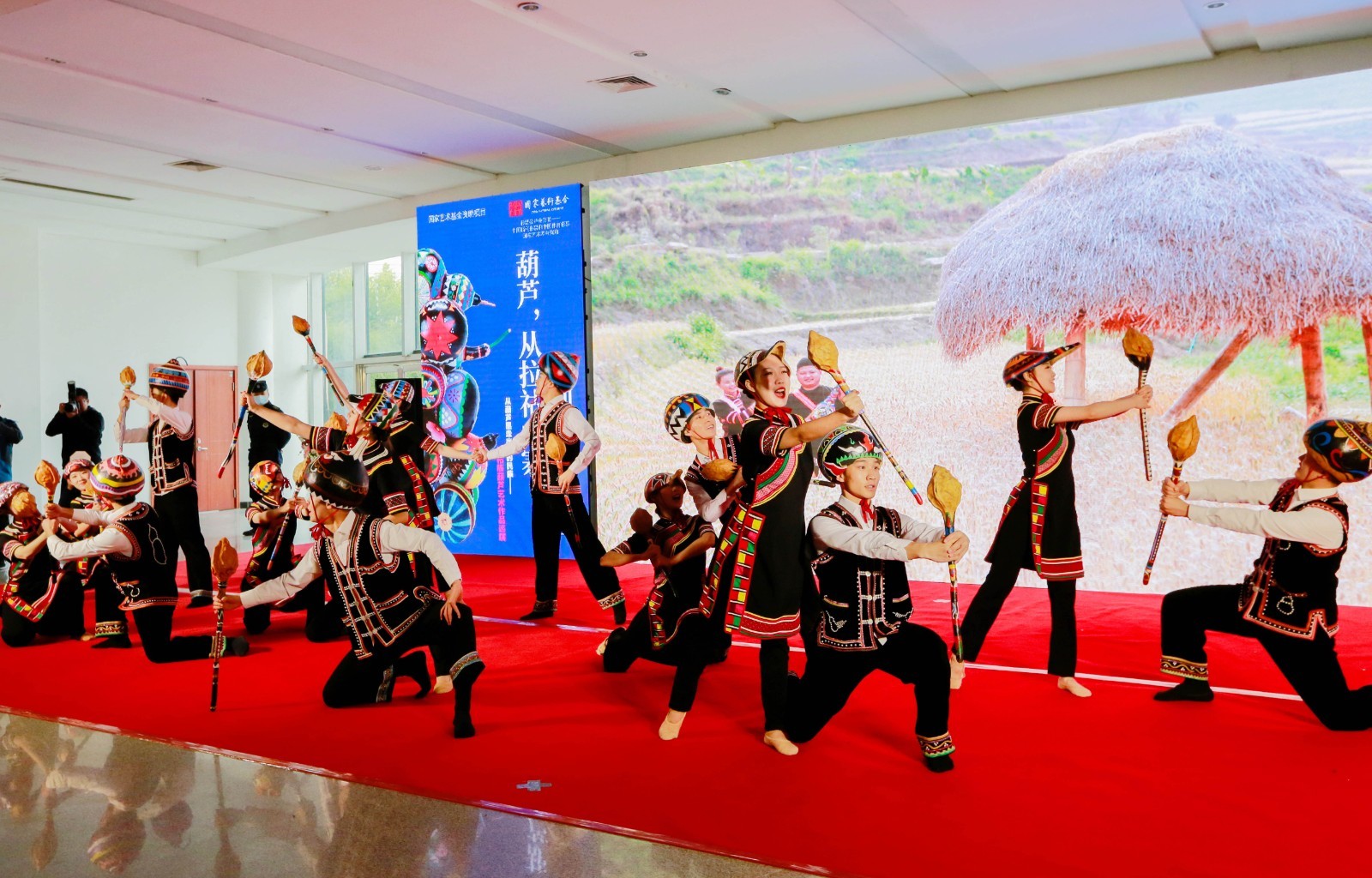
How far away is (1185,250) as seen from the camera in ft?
19.8

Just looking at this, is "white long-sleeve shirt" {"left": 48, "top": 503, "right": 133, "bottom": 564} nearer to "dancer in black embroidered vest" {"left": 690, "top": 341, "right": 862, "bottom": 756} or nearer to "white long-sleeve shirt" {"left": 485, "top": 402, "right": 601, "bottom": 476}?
Answer: "white long-sleeve shirt" {"left": 485, "top": 402, "right": 601, "bottom": 476}

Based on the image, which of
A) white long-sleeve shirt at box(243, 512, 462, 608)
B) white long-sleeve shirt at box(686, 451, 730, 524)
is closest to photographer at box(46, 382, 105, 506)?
white long-sleeve shirt at box(243, 512, 462, 608)

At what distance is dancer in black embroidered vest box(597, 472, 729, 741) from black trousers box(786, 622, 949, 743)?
0.64 m

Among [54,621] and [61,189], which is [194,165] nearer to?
[61,189]

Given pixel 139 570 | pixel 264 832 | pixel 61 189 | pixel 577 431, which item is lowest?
pixel 264 832

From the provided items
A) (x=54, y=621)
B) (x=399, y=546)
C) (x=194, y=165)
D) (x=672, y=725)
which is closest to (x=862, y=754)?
(x=672, y=725)

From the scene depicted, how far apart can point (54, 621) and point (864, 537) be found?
4.37m

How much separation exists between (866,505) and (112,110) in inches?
222

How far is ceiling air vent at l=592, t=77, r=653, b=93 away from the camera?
6336 mm

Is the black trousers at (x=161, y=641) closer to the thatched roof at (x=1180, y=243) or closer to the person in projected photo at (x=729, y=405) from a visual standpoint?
the person in projected photo at (x=729, y=405)

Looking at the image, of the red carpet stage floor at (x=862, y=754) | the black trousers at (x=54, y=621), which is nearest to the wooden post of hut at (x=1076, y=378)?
the red carpet stage floor at (x=862, y=754)

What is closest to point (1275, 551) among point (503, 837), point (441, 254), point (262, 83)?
point (503, 837)

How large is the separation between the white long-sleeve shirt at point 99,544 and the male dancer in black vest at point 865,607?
3.27 metres

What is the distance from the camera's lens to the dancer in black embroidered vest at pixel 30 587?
538 cm
